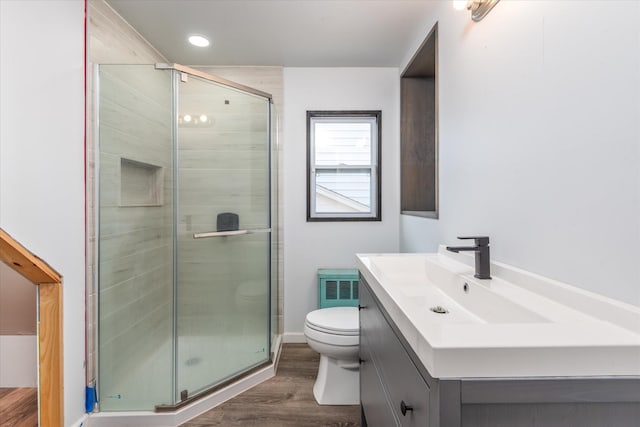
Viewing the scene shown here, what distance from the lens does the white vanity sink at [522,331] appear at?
511mm

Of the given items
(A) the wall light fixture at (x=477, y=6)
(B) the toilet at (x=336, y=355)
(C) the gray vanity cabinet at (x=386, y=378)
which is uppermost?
(A) the wall light fixture at (x=477, y=6)

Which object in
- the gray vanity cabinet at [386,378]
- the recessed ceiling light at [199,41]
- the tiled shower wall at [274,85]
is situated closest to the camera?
the gray vanity cabinet at [386,378]

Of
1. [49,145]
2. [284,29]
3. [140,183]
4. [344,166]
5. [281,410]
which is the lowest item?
[281,410]

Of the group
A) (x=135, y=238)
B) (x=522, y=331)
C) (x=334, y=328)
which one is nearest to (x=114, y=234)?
(x=135, y=238)

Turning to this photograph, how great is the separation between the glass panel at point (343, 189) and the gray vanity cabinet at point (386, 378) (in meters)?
1.29

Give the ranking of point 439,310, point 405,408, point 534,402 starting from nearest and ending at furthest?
point 534,402 < point 405,408 < point 439,310

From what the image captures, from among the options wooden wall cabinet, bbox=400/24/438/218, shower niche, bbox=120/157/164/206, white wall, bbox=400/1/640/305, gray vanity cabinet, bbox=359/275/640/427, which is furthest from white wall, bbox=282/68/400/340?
gray vanity cabinet, bbox=359/275/640/427

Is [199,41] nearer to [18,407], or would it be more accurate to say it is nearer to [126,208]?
[126,208]

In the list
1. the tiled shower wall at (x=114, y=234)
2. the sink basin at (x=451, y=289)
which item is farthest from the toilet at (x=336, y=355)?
the tiled shower wall at (x=114, y=234)

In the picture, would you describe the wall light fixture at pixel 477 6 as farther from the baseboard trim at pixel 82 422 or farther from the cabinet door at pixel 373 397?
the baseboard trim at pixel 82 422

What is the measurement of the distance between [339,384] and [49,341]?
4.78ft

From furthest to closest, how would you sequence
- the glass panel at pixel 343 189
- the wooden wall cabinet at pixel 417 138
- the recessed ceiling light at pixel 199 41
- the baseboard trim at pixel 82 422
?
the glass panel at pixel 343 189
the wooden wall cabinet at pixel 417 138
the recessed ceiling light at pixel 199 41
the baseboard trim at pixel 82 422

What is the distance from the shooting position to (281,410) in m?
1.69

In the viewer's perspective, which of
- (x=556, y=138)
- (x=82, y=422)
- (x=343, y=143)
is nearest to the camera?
(x=556, y=138)
